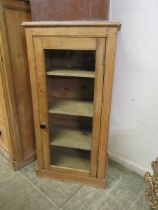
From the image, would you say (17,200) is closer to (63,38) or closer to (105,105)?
(105,105)

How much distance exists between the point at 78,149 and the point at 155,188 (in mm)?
774

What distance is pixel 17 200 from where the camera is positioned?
150 cm

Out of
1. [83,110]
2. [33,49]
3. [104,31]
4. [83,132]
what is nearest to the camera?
[104,31]

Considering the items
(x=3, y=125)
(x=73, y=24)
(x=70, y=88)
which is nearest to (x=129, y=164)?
(x=70, y=88)

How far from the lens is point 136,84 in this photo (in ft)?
5.05

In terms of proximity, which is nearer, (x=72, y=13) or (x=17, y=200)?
(x=72, y=13)

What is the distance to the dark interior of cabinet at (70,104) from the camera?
1306 millimetres

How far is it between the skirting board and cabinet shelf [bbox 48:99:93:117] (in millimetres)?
776

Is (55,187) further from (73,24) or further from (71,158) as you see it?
(73,24)

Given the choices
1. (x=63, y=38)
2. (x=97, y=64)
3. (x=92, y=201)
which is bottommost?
(x=92, y=201)

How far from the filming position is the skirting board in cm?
174

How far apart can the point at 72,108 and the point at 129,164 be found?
88cm

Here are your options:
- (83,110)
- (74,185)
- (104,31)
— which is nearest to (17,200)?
(74,185)

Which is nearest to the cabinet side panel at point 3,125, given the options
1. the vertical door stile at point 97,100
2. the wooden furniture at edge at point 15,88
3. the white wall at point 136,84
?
the wooden furniture at edge at point 15,88
